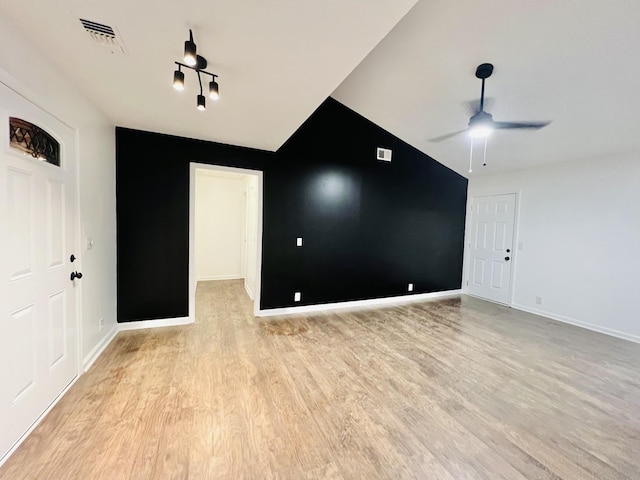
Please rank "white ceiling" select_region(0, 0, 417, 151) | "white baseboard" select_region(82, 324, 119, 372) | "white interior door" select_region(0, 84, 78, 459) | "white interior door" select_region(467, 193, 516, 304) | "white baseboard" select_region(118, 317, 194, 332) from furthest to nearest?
"white interior door" select_region(467, 193, 516, 304), "white baseboard" select_region(118, 317, 194, 332), "white baseboard" select_region(82, 324, 119, 372), "white interior door" select_region(0, 84, 78, 459), "white ceiling" select_region(0, 0, 417, 151)

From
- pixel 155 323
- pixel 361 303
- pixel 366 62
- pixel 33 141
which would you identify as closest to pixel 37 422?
pixel 155 323

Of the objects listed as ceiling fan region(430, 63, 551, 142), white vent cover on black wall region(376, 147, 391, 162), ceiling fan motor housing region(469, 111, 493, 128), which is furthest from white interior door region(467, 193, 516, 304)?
ceiling fan motor housing region(469, 111, 493, 128)

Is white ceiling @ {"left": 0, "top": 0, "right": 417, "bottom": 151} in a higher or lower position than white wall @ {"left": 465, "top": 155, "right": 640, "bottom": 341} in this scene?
higher

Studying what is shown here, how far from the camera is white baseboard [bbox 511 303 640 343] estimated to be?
3510mm

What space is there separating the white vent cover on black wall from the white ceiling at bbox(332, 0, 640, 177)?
0.49 meters

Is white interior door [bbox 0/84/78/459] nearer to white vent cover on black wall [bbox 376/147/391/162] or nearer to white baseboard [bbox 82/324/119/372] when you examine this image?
white baseboard [bbox 82/324/119/372]

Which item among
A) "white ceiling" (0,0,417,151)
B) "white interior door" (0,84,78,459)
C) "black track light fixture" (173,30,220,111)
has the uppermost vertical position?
"white ceiling" (0,0,417,151)

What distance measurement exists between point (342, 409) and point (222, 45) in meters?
2.67

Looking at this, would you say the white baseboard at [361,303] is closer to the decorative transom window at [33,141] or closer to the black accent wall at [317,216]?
the black accent wall at [317,216]

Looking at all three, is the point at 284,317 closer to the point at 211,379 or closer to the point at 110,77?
the point at 211,379

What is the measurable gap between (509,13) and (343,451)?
353cm

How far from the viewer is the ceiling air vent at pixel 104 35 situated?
151 cm

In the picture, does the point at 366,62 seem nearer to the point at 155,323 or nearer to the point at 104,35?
the point at 104,35

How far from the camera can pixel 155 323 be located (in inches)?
136
